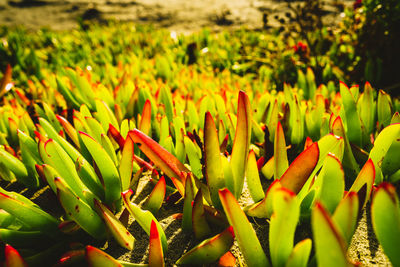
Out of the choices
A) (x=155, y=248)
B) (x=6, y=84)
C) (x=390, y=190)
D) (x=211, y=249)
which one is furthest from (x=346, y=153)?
(x=6, y=84)

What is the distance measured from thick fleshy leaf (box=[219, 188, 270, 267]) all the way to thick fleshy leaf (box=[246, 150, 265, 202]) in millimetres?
226

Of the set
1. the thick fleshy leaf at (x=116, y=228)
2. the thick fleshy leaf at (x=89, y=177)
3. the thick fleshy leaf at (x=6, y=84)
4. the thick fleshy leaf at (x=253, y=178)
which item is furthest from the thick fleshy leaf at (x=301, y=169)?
the thick fleshy leaf at (x=6, y=84)

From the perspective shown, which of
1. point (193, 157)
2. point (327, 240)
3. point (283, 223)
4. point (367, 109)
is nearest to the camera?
point (327, 240)

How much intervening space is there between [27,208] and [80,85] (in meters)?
0.97

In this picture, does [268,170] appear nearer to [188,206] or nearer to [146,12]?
[188,206]

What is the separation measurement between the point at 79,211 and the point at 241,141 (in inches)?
19.9

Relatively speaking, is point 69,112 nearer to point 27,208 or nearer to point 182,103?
point 182,103

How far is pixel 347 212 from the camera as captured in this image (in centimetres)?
60

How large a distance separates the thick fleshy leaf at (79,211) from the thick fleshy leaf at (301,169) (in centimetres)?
55

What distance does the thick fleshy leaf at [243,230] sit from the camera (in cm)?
63

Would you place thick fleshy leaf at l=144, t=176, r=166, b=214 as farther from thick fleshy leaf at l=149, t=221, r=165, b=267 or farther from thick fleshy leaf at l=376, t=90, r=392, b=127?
thick fleshy leaf at l=376, t=90, r=392, b=127

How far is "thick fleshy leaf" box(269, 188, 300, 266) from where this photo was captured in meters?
0.53

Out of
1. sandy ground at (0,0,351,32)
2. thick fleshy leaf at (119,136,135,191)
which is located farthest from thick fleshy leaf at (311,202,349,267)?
sandy ground at (0,0,351,32)

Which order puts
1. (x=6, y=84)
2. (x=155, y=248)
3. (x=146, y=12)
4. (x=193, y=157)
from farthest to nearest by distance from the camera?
(x=146, y=12)
(x=6, y=84)
(x=193, y=157)
(x=155, y=248)
